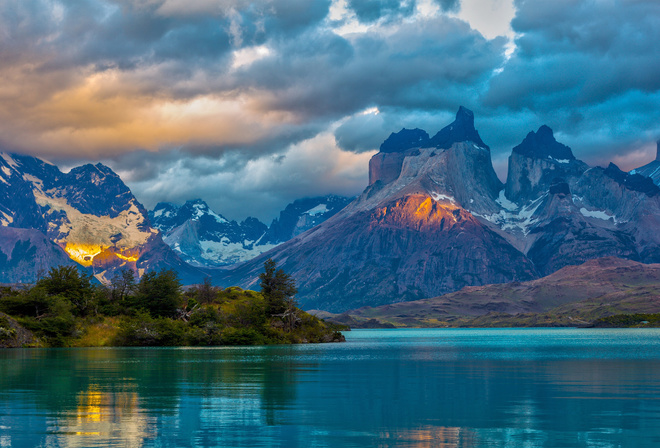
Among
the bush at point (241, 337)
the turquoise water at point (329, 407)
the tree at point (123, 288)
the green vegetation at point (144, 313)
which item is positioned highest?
the tree at point (123, 288)

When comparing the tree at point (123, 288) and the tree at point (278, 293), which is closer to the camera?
the tree at point (123, 288)

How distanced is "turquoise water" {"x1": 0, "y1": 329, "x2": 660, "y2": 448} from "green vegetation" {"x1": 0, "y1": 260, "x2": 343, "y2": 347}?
2842 inches

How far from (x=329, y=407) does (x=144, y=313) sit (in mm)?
124274

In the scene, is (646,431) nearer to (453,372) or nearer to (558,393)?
(558,393)

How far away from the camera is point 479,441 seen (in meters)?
38.3

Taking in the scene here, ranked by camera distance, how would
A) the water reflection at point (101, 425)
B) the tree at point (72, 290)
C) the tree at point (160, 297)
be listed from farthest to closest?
the tree at point (160, 297), the tree at point (72, 290), the water reflection at point (101, 425)

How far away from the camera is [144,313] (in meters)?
168

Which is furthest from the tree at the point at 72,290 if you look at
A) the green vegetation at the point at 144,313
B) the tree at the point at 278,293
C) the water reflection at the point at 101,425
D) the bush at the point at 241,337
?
the water reflection at the point at 101,425

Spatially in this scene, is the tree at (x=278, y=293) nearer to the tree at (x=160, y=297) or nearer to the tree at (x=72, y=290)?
the tree at (x=160, y=297)

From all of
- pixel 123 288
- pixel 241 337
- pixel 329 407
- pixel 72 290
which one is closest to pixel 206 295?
pixel 241 337

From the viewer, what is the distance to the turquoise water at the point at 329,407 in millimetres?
39250

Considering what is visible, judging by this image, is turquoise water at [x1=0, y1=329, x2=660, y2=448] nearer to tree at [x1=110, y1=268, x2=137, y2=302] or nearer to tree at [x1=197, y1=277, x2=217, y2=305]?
tree at [x1=110, y1=268, x2=137, y2=302]

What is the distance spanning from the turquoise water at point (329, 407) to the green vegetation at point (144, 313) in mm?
72194

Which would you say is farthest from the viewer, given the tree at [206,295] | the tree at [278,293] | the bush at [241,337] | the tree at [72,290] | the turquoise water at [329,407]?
the tree at [278,293]
